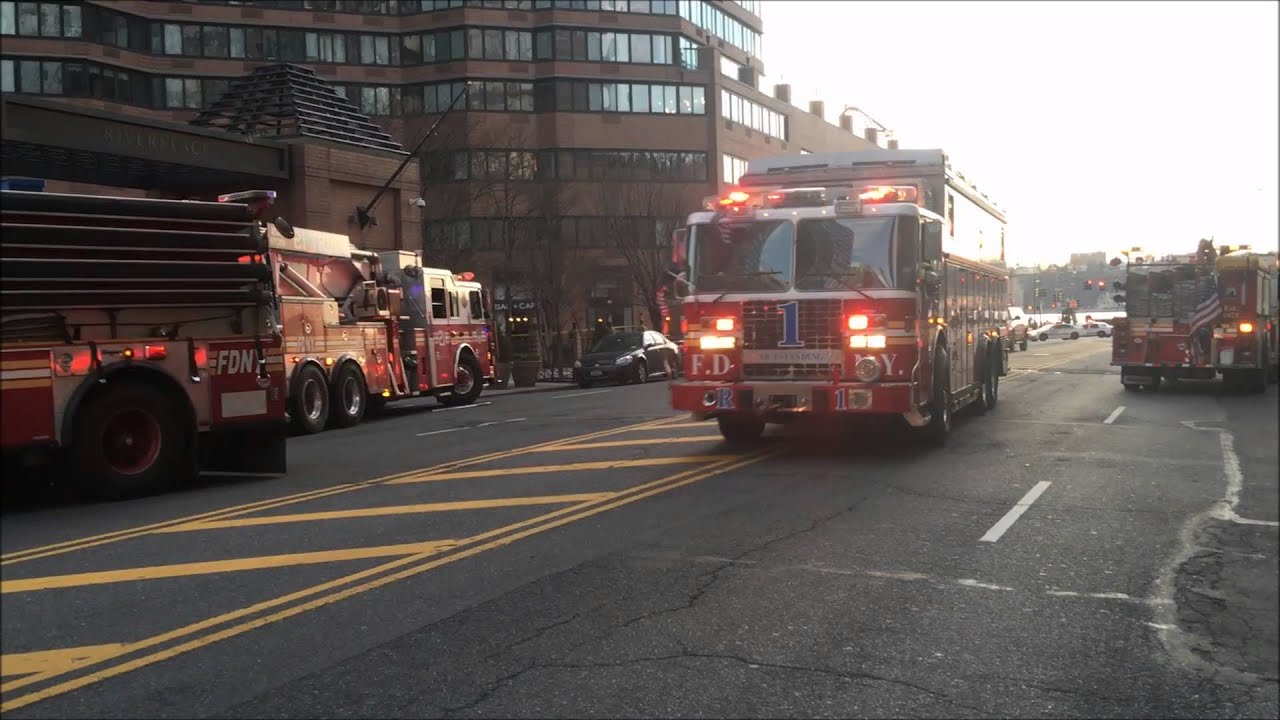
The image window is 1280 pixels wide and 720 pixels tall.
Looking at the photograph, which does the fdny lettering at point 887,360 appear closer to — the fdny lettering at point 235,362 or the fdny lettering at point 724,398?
the fdny lettering at point 724,398

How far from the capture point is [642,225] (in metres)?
50.6

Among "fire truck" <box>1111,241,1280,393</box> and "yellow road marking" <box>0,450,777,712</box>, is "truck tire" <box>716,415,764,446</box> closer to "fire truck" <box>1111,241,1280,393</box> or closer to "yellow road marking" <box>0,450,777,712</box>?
"yellow road marking" <box>0,450,777,712</box>

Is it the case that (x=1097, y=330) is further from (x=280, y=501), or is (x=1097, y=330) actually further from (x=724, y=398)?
(x=280, y=501)

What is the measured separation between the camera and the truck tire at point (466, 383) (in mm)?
26391

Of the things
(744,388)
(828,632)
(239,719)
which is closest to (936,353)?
(744,388)

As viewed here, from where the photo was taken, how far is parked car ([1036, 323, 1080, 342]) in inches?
3157

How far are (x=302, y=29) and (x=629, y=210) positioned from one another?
78.9 ft

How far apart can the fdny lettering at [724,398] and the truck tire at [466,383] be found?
556 inches

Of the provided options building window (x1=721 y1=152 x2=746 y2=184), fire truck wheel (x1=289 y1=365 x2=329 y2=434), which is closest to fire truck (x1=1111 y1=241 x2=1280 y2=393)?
fire truck wheel (x1=289 y1=365 x2=329 y2=434)

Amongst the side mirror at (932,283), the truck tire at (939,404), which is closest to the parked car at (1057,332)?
the truck tire at (939,404)

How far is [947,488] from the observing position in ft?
35.7

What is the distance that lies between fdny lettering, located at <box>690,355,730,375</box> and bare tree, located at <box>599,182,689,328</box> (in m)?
33.3

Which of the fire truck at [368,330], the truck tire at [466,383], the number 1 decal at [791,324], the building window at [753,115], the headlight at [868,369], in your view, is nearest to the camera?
the headlight at [868,369]

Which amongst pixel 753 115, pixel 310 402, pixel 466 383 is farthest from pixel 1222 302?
pixel 753 115
